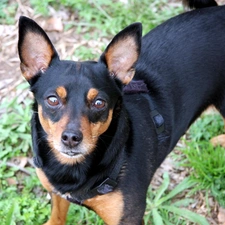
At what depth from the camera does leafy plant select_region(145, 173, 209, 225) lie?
3.76m

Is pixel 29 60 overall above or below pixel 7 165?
above

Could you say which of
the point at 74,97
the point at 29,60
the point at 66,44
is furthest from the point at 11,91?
the point at 74,97

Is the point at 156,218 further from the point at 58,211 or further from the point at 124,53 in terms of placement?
the point at 124,53

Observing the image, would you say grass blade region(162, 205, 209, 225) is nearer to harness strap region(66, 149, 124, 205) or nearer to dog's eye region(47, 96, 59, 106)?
harness strap region(66, 149, 124, 205)

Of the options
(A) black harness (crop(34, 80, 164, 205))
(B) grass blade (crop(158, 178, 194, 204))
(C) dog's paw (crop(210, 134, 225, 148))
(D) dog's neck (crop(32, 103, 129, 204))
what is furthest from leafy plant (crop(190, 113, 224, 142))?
(D) dog's neck (crop(32, 103, 129, 204))

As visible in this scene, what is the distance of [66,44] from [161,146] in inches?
77.3

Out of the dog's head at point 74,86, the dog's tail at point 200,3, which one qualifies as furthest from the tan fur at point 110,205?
the dog's tail at point 200,3

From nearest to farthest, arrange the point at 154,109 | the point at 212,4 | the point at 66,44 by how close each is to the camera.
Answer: the point at 154,109 → the point at 212,4 → the point at 66,44

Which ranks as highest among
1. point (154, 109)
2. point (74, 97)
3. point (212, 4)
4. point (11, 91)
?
point (212, 4)

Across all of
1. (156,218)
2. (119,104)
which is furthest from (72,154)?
(156,218)

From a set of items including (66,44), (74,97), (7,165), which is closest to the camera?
(74,97)

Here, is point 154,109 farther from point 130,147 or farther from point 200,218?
point 200,218

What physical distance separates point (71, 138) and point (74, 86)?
12.2 inches

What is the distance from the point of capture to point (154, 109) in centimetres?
328
